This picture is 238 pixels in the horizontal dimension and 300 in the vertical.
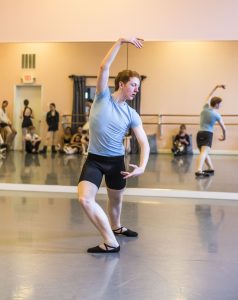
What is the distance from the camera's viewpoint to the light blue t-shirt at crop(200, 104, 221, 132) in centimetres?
606

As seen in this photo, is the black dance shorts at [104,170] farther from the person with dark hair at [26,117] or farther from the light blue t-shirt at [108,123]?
the person with dark hair at [26,117]

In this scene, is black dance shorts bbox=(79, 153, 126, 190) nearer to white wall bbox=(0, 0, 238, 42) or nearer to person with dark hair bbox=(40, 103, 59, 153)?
white wall bbox=(0, 0, 238, 42)

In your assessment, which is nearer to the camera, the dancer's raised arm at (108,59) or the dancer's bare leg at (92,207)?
the dancer's raised arm at (108,59)

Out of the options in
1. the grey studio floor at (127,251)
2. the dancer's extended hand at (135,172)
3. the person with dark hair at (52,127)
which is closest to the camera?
the grey studio floor at (127,251)

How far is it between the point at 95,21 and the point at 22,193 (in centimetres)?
255

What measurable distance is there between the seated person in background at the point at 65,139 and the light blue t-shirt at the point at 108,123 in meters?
6.60

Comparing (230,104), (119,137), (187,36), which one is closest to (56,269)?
(119,137)

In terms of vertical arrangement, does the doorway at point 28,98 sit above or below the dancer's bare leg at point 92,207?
above

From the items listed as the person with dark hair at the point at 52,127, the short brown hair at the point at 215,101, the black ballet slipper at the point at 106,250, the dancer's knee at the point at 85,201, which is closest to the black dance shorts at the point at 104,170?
the dancer's knee at the point at 85,201

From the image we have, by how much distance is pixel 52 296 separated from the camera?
2238 mm

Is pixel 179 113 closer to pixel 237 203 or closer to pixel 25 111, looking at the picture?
pixel 25 111

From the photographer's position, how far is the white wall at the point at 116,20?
18.3ft

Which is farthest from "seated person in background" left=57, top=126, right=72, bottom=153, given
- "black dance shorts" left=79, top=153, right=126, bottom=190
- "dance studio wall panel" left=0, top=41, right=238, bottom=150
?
"black dance shorts" left=79, top=153, right=126, bottom=190

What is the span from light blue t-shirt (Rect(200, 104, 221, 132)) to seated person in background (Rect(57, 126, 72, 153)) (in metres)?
Answer: 4.11
